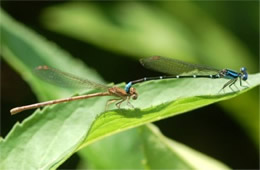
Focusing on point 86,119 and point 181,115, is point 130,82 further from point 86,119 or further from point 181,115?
point 181,115

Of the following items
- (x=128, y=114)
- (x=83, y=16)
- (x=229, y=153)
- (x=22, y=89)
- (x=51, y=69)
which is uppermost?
(x=83, y=16)

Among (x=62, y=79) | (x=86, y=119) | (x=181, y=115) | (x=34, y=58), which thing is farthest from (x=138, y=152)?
(x=181, y=115)

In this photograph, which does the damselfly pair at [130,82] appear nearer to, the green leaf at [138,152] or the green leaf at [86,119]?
the green leaf at [138,152]

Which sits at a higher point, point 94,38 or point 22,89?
point 94,38

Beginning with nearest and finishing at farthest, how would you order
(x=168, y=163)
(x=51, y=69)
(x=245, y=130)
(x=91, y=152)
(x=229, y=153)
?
(x=168, y=163), (x=91, y=152), (x=51, y=69), (x=245, y=130), (x=229, y=153)

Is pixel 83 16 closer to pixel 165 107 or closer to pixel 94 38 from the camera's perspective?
pixel 94 38

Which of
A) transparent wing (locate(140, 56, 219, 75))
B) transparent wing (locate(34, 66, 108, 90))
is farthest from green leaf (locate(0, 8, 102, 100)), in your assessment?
transparent wing (locate(140, 56, 219, 75))

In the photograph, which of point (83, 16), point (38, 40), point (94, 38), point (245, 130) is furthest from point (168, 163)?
point (83, 16)
